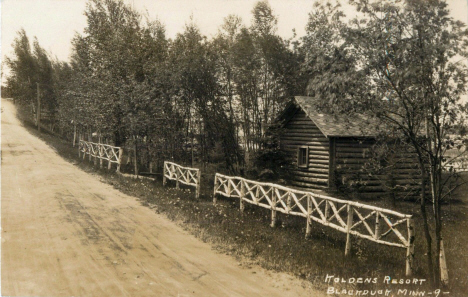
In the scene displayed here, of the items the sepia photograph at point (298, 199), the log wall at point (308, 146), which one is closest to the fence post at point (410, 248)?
the sepia photograph at point (298, 199)

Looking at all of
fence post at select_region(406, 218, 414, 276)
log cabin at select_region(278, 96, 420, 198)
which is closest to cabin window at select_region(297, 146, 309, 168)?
log cabin at select_region(278, 96, 420, 198)

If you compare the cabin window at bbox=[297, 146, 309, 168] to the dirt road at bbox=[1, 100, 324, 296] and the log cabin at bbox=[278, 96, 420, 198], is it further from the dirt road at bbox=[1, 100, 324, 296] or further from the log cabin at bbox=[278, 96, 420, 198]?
the dirt road at bbox=[1, 100, 324, 296]

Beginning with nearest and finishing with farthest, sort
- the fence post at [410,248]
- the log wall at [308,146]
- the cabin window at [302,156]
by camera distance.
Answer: the fence post at [410,248] → the log wall at [308,146] → the cabin window at [302,156]

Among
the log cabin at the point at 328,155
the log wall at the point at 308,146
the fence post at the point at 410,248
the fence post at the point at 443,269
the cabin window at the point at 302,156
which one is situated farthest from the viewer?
the cabin window at the point at 302,156

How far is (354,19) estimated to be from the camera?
6.48 metres

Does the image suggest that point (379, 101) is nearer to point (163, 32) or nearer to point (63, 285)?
point (63, 285)

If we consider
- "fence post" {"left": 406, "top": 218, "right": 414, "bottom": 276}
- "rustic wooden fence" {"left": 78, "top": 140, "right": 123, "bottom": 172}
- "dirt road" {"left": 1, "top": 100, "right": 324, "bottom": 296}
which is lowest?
"dirt road" {"left": 1, "top": 100, "right": 324, "bottom": 296}

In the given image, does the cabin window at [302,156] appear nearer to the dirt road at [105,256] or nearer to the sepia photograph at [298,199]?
the sepia photograph at [298,199]

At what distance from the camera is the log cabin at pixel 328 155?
1702cm

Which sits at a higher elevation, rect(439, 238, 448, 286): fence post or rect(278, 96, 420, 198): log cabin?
rect(278, 96, 420, 198): log cabin

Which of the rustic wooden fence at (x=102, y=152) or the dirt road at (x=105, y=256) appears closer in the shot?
the dirt road at (x=105, y=256)

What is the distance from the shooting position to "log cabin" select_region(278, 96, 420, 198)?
670 inches

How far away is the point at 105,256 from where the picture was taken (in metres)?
7.38

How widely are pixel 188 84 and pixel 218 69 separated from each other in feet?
8.53
